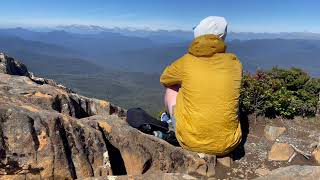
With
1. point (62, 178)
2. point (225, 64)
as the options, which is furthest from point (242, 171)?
point (62, 178)

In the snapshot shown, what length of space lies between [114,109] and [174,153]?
3684 millimetres

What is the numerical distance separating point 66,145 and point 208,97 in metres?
3.19

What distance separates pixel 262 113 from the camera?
1267 cm

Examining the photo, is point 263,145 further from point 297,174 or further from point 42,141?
point 42,141

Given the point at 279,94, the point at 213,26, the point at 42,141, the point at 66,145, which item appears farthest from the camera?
the point at 279,94

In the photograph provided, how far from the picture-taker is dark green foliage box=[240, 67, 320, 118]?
12703mm

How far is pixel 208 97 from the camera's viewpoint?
8.20 meters

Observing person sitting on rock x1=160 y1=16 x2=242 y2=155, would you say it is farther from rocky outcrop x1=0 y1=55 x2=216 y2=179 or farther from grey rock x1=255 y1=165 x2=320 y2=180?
grey rock x1=255 y1=165 x2=320 y2=180

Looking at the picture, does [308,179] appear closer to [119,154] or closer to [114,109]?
[119,154]

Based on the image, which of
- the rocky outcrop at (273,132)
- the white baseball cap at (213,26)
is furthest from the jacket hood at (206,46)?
the rocky outcrop at (273,132)

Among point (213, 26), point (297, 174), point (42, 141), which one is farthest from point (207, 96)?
point (42, 141)

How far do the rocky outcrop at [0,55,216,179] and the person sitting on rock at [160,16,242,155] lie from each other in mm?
381

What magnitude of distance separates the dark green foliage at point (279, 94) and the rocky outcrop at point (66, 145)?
15.7 ft

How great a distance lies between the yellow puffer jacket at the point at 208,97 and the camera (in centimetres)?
820
